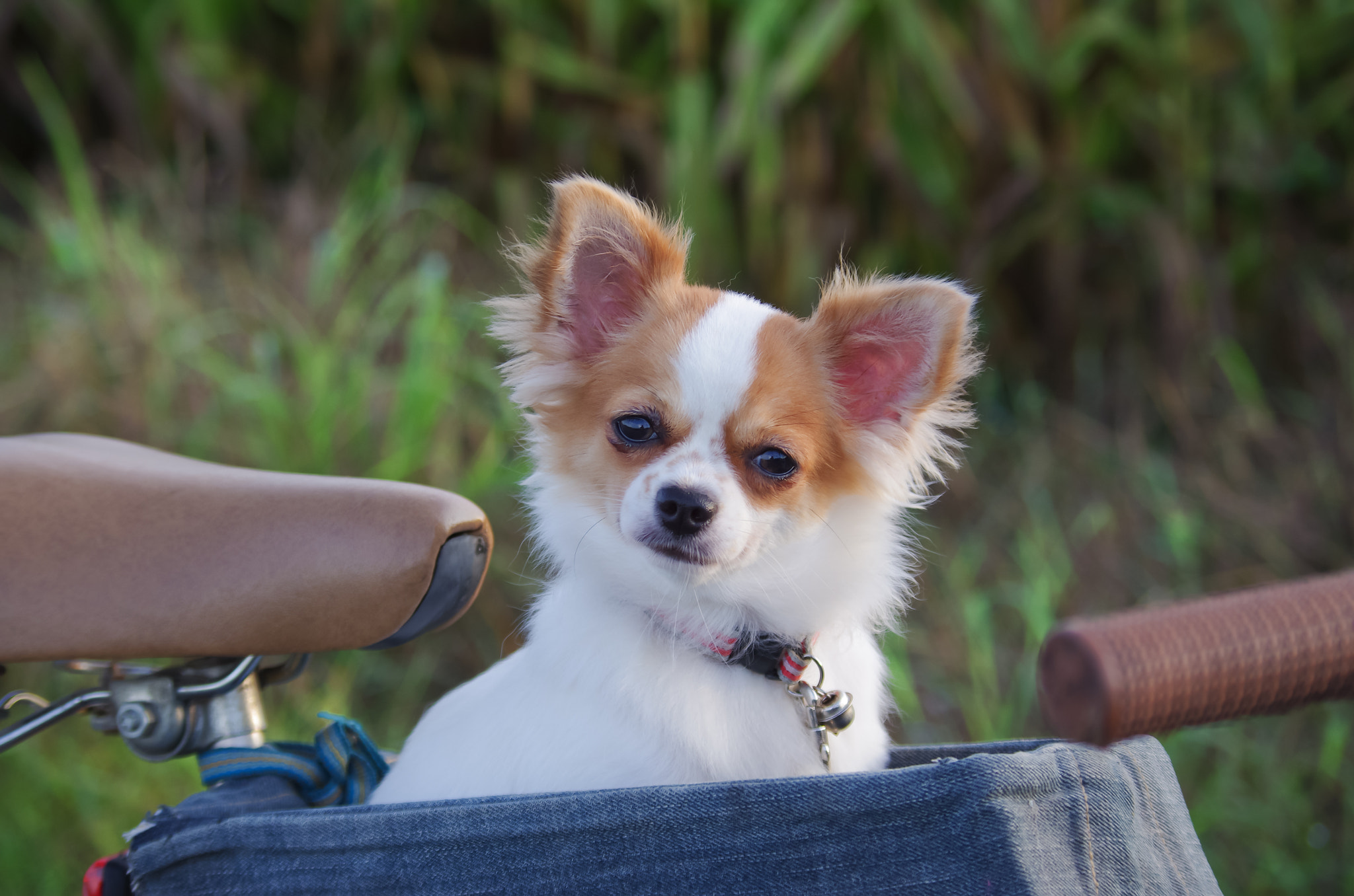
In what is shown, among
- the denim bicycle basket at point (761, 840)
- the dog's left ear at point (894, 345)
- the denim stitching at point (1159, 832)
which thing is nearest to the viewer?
the denim bicycle basket at point (761, 840)

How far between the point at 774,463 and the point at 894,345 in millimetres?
292

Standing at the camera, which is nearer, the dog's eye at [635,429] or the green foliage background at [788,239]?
the dog's eye at [635,429]

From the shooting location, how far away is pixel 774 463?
1.55 metres

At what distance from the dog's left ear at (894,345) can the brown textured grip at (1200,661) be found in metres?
0.81

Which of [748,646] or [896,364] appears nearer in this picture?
[748,646]

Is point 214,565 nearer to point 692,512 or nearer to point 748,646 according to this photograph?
point 692,512

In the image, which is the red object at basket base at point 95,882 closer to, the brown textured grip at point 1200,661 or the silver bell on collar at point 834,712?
the silver bell on collar at point 834,712

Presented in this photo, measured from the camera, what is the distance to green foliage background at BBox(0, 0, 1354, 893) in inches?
124

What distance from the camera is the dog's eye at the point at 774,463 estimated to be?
1544mm

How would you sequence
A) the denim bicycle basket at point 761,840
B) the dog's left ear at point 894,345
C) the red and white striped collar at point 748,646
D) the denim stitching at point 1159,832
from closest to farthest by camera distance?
the denim bicycle basket at point 761,840 < the denim stitching at point 1159,832 < the red and white striped collar at point 748,646 < the dog's left ear at point 894,345

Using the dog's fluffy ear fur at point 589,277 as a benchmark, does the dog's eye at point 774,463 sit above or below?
below

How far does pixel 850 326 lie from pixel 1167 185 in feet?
9.65

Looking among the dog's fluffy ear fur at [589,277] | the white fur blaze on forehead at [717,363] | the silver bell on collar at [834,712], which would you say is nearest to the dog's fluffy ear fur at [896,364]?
the white fur blaze on forehead at [717,363]

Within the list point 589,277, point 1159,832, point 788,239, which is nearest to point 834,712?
point 1159,832
